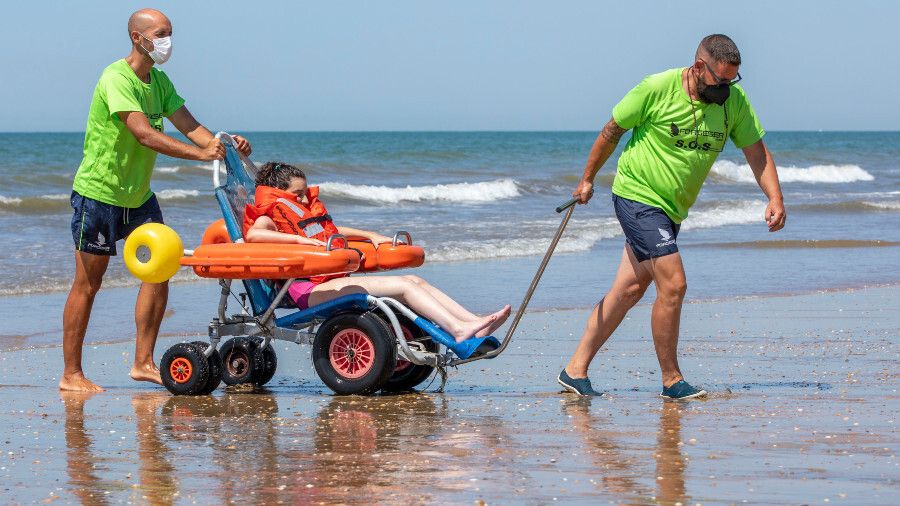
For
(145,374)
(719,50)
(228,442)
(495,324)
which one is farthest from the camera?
(145,374)

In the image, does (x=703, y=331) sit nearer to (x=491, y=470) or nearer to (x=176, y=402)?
(x=176, y=402)

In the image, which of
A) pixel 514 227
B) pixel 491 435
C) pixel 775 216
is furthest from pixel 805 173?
pixel 491 435

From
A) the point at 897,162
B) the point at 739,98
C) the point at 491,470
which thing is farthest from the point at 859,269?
the point at 897,162

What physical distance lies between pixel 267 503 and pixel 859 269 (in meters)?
9.84

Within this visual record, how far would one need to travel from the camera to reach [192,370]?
6281 millimetres

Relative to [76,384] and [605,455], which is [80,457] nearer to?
[76,384]

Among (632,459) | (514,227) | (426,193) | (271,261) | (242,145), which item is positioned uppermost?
(242,145)

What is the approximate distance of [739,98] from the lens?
6012mm

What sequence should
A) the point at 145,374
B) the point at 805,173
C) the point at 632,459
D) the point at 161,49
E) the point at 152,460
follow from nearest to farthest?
the point at 632,459
the point at 152,460
the point at 161,49
the point at 145,374
the point at 805,173

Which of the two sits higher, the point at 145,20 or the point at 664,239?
the point at 145,20

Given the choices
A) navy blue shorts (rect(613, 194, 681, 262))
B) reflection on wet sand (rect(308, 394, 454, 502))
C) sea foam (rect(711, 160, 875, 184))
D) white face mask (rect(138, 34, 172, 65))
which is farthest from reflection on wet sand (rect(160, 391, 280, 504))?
sea foam (rect(711, 160, 875, 184))

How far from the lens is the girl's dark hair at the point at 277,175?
6430 mm

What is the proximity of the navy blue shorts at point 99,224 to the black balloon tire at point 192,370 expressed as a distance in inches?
24.2

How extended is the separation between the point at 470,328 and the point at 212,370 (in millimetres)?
1313
